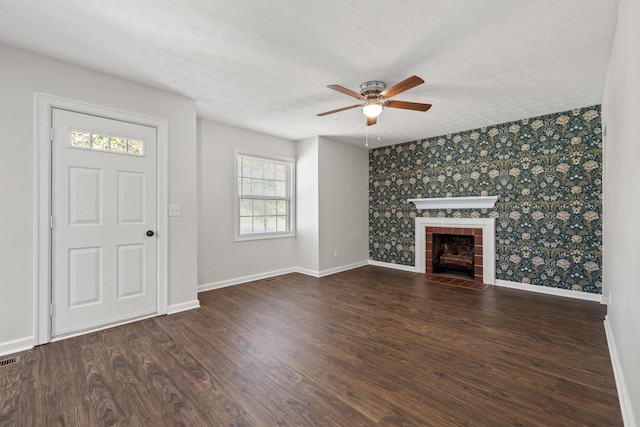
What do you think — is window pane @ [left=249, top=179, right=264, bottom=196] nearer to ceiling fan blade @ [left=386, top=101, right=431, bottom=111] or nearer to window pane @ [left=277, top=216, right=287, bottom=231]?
window pane @ [left=277, top=216, right=287, bottom=231]

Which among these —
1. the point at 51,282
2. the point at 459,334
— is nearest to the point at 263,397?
the point at 459,334

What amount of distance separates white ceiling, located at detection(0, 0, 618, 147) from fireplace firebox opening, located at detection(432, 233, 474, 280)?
2.45 m

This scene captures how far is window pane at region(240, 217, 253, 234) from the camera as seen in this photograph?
470cm

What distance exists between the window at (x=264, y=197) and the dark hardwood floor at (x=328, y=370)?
5.57 feet

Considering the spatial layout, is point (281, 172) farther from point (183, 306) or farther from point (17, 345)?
point (17, 345)

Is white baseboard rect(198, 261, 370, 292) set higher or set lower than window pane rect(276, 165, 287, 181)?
lower

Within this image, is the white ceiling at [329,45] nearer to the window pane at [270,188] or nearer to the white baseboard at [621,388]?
the window pane at [270,188]

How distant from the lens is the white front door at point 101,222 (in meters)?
2.60

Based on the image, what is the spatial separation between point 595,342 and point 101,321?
4.62 m

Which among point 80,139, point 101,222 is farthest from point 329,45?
point 101,222

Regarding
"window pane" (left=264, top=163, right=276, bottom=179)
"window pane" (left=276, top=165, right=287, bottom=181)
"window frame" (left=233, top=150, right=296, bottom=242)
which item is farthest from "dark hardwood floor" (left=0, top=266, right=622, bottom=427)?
"window pane" (left=276, top=165, right=287, bottom=181)

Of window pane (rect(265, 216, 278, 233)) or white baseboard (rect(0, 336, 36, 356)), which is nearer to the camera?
white baseboard (rect(0, 336, 36, 356))

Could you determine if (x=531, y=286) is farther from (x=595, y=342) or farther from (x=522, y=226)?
(x=595, y=342)

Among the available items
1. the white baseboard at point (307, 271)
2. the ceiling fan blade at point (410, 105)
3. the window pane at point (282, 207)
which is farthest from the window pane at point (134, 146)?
the white baseboard at point (307, 271)
